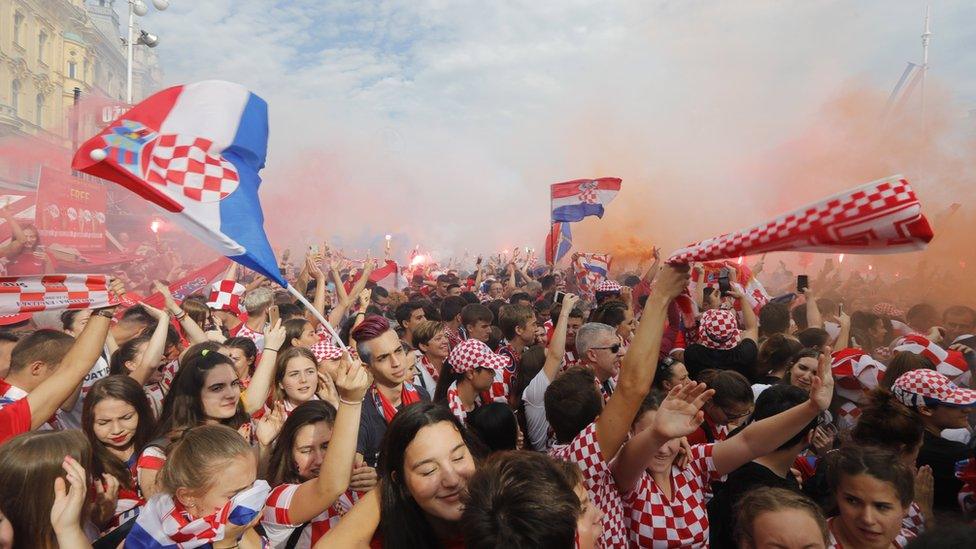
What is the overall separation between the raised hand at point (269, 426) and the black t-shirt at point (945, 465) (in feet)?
12.2

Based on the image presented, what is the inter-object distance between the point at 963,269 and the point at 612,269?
472 inches

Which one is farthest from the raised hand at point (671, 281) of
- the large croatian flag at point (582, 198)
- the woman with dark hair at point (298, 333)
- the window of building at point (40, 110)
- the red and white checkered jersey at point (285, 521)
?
the window of building at point (40, 110)

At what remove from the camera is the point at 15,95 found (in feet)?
107

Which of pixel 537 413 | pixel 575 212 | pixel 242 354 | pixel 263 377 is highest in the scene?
pixel 575 212

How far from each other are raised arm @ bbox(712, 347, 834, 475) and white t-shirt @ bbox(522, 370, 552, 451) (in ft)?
3.99

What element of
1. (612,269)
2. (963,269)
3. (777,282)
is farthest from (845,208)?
(612,269)

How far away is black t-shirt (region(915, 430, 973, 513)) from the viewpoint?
297 centimetres

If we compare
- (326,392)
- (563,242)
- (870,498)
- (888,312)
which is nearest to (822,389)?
(870,498)

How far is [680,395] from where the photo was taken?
2.37 meters

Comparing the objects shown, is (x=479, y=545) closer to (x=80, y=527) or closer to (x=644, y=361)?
(x=644, y=361)

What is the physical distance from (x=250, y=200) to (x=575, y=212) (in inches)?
373

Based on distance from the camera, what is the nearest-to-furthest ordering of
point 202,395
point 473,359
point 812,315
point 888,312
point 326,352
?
point 202,395, point 473,359, point 326,352, point 812,315, point 888,312

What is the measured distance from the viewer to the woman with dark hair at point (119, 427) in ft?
9.16

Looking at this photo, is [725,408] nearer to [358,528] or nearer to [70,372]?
[358,528]
